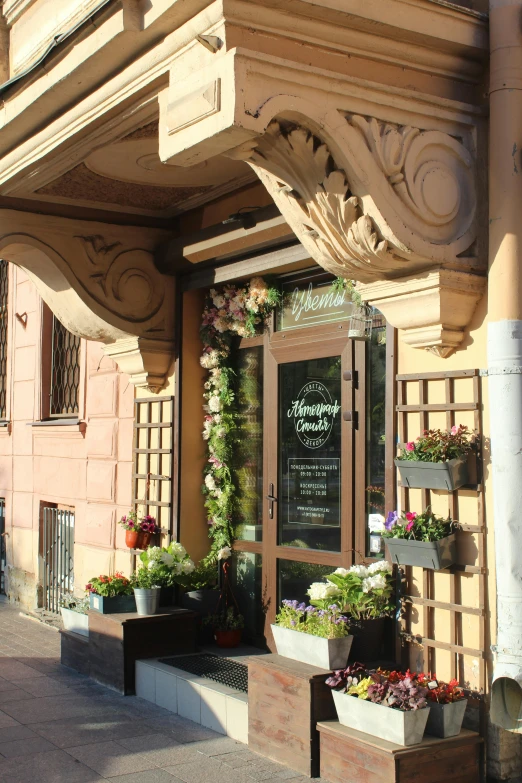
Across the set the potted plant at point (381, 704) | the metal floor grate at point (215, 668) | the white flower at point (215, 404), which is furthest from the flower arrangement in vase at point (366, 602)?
the white flower at point (215, 404)

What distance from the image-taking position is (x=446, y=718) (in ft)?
14.5

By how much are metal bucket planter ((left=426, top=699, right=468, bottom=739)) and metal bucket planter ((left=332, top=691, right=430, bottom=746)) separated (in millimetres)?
87

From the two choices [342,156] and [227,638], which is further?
[227,638]

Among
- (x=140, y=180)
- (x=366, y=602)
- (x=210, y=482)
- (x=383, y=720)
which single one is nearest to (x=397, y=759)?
(x=383, y=720)

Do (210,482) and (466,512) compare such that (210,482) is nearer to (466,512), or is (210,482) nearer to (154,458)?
(154,458)

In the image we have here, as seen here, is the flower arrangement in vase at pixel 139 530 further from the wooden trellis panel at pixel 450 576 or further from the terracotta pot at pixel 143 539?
the wooden trellis panel at pixel 450 576

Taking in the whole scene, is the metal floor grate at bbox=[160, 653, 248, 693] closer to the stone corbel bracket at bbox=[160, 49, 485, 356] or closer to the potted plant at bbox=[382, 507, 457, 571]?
the potted plant at bbox=[382, 507, 457, 571]

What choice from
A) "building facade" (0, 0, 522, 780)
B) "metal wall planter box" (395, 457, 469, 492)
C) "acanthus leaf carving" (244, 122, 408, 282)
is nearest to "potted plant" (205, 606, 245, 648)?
"building facade" (0, 0, 522, 780)

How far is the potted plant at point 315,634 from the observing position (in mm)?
4949

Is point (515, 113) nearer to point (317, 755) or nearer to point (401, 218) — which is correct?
point (401, 218)

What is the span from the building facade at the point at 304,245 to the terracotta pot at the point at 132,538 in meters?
0.28

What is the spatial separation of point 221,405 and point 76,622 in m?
2.09

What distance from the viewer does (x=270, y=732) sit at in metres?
5.11

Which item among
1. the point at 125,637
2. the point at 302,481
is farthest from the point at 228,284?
the point at 125,637
